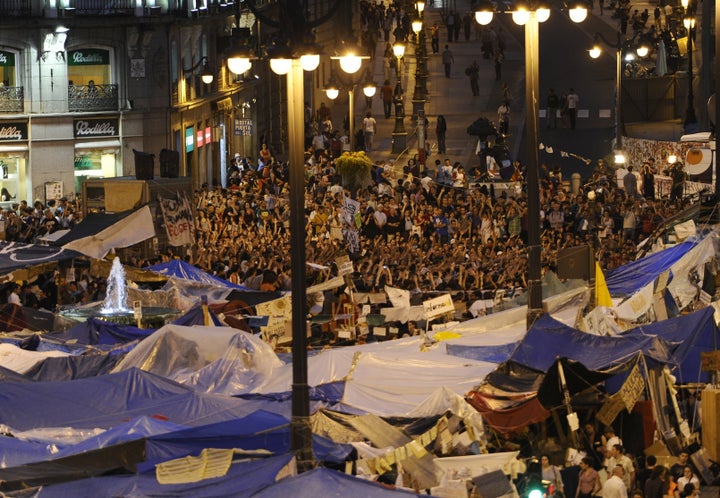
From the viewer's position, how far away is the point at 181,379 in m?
23.8

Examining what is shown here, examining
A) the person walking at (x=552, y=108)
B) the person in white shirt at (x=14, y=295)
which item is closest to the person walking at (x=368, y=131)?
the person walking at (x=552, y=108)

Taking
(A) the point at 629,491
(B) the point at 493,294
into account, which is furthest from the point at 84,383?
(B) the point at 493,294

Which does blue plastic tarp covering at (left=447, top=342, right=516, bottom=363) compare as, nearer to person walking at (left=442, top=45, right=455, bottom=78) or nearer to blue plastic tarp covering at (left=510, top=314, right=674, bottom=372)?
blue plastic tarp covering at (left=510, top=314, right=674, bottom=372)

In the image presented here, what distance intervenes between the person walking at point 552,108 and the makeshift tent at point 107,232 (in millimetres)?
22633

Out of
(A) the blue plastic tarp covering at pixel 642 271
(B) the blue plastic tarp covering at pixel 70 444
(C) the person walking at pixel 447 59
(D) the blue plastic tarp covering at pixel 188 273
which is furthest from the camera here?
(C) the person walking at pixel 447 59

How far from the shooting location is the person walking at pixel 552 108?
54750mm

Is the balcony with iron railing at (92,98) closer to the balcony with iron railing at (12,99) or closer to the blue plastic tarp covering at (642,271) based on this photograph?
the balcony with iron railing at (12,99)

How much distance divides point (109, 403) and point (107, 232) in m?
12.3

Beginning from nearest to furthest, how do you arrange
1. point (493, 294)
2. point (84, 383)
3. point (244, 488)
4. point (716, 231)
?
point (244, 488), point (84, 383), point (716, 231), point (493, 294)

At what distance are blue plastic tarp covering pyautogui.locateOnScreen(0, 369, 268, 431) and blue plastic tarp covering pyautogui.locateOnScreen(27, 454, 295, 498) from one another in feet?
8.72

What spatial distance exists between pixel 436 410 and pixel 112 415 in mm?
3980

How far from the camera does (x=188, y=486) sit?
705 inches

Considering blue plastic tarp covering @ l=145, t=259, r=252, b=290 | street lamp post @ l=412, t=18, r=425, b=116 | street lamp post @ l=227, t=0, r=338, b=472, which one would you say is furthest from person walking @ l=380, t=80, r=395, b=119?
street lamp post @ l=227, t=0, r=338, b=472

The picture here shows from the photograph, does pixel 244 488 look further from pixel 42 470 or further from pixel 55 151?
pixel 55 151
